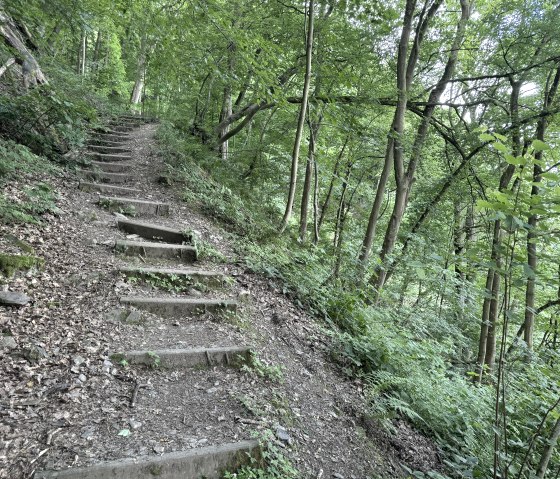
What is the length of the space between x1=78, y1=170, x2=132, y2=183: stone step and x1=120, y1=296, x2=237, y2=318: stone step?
13.2 ft

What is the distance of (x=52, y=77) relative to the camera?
1005 centimetres

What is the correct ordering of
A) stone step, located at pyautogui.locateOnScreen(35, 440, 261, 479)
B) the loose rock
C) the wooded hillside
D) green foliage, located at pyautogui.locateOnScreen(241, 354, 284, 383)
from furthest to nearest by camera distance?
the wooded hillside → green foliage, located at pyautogui.locateOnScreen(241, 354, 284, 383) → the loose rock → stone step, located at pyautogui.locateOnScreen(35, 440, 261, 479)

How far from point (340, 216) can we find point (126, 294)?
8.94 metres

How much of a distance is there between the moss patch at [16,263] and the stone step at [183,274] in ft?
2.78

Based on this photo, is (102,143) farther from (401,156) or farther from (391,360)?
(391,360)

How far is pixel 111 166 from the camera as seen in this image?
7438 millimetres

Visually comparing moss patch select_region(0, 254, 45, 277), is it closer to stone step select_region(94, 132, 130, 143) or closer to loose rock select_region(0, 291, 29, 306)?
loose rock select_region(0, 291, 29, 306)

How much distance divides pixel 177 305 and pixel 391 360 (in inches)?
113

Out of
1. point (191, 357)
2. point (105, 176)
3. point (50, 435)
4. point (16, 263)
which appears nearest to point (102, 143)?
point (105, 176)

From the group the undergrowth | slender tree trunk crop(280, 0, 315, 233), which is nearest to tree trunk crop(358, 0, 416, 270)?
the undergrowth

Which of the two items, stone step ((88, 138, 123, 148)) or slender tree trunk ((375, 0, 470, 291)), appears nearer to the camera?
slender tree trunk ((375, 0, 470, 291))

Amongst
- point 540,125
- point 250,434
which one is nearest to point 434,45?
point 540,125

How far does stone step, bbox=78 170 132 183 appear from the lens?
6616mm

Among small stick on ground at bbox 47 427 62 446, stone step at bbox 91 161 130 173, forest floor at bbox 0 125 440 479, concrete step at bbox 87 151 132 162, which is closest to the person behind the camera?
small stick on ground at bbox 47 427 62 446
